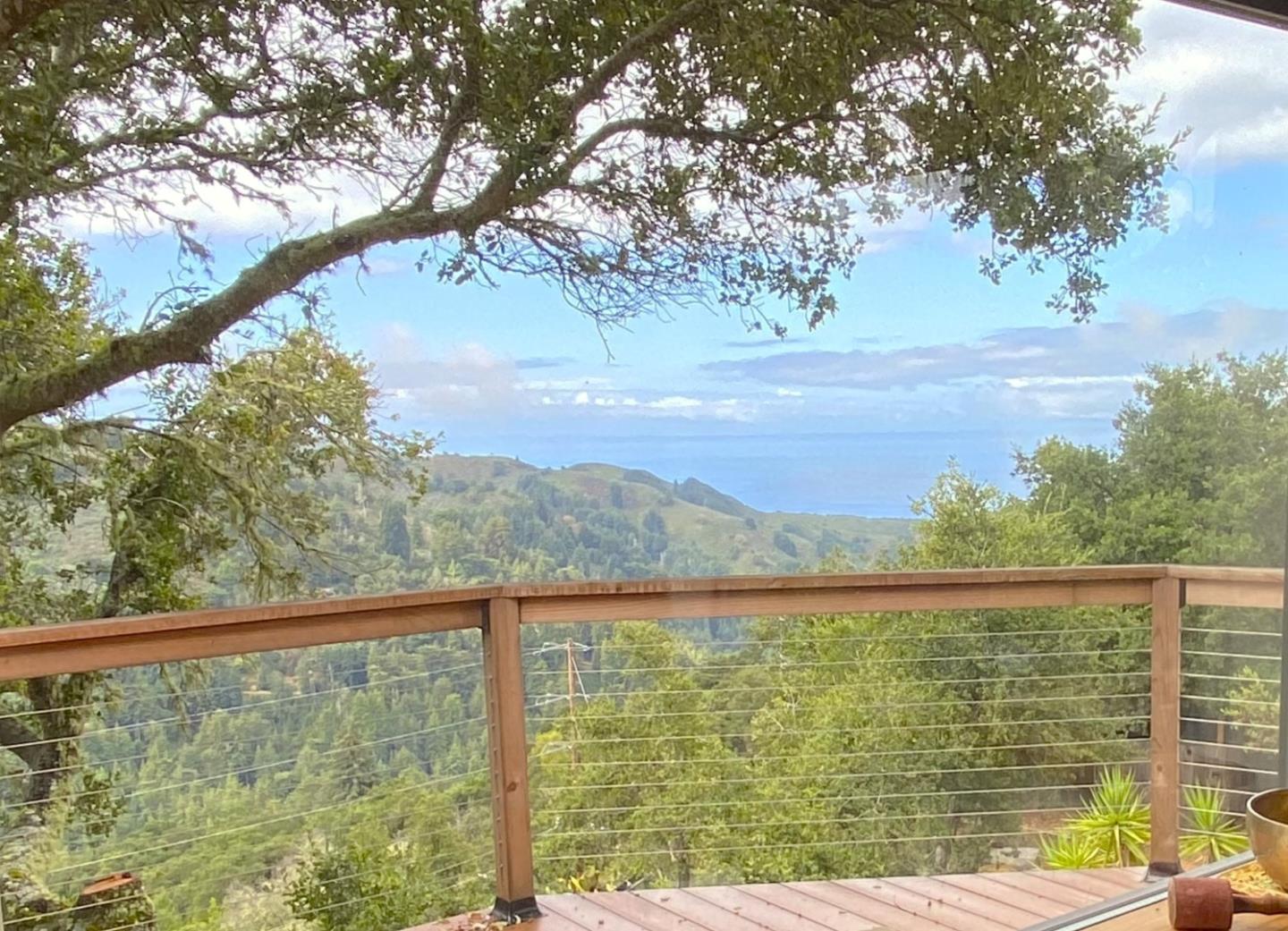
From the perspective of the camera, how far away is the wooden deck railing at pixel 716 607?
1.58 m

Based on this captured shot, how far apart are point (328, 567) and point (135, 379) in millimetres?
446

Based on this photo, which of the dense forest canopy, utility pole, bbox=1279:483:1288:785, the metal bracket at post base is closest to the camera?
the dense forest canopy

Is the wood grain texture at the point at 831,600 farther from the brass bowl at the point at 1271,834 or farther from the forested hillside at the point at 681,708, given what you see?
the brass bowl at the point at 1271,834

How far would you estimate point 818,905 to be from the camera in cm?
176

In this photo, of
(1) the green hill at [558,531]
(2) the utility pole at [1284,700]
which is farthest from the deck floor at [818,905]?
(1) the green hill at [558,531]

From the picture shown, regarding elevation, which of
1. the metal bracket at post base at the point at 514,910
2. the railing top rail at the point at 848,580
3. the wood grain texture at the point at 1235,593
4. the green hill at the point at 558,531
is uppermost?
the green hill at the point at 558,531

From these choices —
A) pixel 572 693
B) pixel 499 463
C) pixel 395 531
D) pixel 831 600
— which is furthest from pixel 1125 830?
pixel 395 531

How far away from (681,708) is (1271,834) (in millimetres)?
1018

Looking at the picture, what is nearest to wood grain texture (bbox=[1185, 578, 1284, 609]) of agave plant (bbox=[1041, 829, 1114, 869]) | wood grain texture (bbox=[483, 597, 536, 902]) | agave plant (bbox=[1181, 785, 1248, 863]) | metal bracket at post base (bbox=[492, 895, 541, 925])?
agave plant (bbox=[1181, 785, 1248, 863])

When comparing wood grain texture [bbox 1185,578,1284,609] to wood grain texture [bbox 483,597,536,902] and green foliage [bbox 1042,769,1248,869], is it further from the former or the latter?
wood grain texture [bbox 483,597,536,902]

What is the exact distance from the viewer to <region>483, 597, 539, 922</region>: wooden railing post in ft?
5.74

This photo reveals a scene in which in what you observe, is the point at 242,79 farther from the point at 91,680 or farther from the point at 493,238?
the point at 91,680

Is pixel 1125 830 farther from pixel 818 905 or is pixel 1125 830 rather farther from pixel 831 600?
pixel 831 600

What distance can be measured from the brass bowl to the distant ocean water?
762mm
